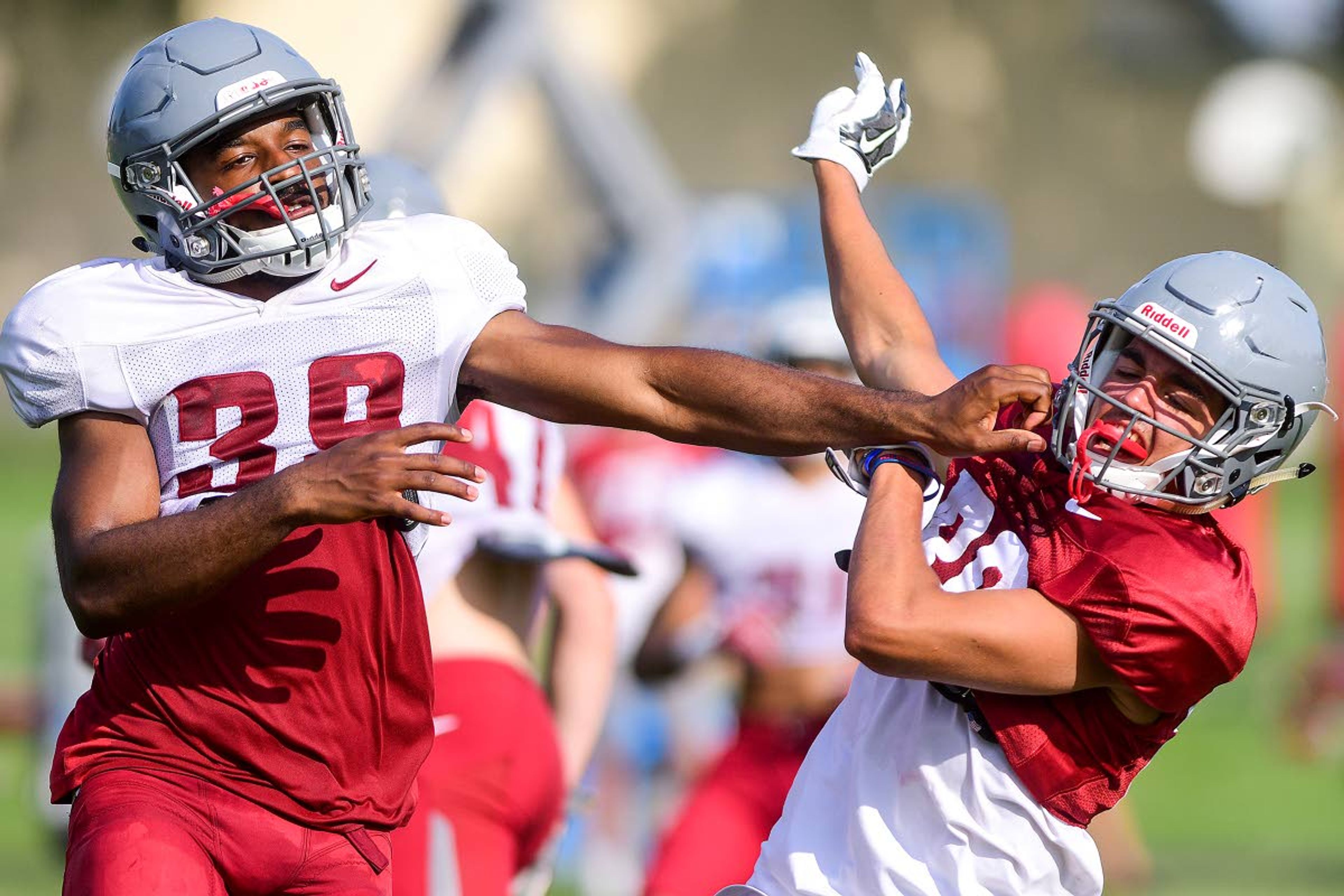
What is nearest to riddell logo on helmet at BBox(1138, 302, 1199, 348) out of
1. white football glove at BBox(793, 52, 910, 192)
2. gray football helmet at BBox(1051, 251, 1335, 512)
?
gray football helmet at BBox(1051, 251, 1335, 512)

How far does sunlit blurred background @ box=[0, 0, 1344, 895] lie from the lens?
16422mm

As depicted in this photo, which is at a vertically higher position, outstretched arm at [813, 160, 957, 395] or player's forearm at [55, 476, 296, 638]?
outstretched arm at [813, 160, 957, 395]

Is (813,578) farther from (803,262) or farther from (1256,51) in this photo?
(1256,51)

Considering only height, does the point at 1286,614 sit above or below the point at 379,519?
below

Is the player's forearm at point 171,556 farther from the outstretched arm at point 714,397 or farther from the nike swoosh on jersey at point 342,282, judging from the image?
the outstretched arm at point 714,397

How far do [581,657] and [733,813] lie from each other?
600 millimetres

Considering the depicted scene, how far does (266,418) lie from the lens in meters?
3.00

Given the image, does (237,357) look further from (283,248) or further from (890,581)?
(890,581)

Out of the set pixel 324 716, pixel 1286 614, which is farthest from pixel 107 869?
pixel 1286 614

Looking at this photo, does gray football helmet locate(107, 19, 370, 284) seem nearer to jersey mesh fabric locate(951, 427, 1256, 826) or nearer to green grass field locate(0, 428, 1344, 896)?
jersey mesh fabric locate(951, 427, 1256, 826)

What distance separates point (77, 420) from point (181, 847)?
687 millimetres

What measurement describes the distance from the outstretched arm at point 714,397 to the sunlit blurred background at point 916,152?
926cm

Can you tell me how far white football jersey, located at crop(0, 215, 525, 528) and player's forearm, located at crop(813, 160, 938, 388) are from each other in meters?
0.69

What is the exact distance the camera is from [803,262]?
47.7ft
